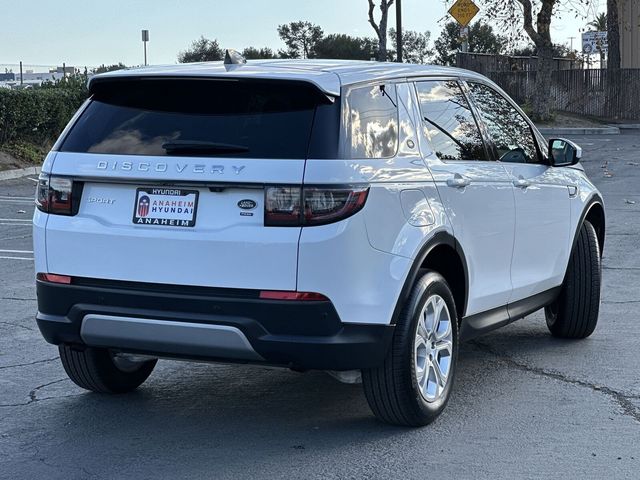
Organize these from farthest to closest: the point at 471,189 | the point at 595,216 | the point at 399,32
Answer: the point at 399,32, the point at 595,216, the point at 471,189

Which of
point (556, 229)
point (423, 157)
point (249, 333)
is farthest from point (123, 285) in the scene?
point (556, 229)

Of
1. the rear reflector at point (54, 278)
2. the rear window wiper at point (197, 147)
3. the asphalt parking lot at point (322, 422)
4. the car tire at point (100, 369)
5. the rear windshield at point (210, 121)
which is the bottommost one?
the asphalt parking lot at point (322, 422)

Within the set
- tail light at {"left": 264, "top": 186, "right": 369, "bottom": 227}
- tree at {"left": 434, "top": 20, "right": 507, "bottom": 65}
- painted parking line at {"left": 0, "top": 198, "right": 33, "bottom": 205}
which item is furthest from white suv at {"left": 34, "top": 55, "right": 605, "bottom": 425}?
tree at {"left": 434, "top": 20, "right": 507, "bottom": 65}

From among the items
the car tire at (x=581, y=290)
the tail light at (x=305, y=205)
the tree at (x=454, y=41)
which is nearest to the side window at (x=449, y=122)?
the tail light at (x=305, y=205)

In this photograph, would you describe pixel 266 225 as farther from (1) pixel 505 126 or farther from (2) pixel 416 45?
(2) pixel 416 45

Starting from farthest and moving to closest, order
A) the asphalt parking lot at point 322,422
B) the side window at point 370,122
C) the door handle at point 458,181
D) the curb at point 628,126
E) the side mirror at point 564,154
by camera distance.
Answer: the curb at point 628,126
the side mirror at point 564,154
the door handle at point 458,181
the side window at point 370,122
the asphalt parking lot at point 322,422

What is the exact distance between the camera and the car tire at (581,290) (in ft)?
24.8

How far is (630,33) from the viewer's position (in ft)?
138

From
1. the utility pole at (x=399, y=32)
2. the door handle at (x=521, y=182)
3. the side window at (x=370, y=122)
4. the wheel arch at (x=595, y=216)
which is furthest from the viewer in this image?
the utility pole at (x=399, y=32)

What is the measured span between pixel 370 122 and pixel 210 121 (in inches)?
29.5

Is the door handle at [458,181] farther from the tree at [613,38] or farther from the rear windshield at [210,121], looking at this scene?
the tree at [613,38]

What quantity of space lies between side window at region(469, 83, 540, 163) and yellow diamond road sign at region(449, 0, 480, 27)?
70.9 ft

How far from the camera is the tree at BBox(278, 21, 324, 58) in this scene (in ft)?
185

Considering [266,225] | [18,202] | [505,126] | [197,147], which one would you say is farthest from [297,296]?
[18,202]
